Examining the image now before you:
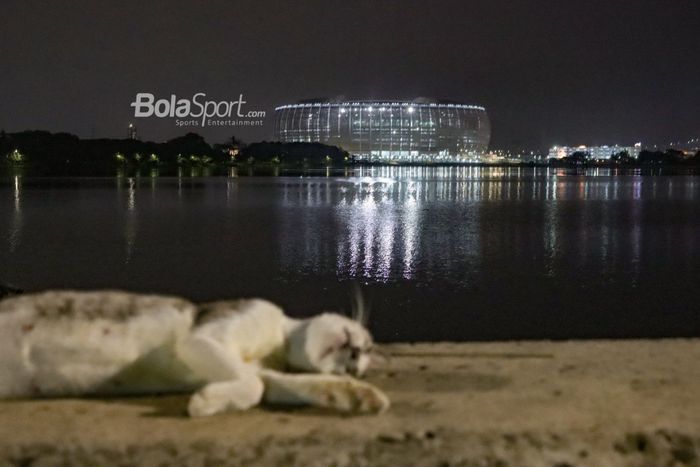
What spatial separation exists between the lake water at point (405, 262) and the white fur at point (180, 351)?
6741mm

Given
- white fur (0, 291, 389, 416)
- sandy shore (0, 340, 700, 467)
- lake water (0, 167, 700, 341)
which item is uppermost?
white fur (0, 291, 389, 416)

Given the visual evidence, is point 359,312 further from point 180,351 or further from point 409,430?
point 180,351

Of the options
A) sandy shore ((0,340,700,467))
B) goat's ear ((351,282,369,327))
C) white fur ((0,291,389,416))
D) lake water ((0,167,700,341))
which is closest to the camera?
sandy shore ((0,340,700,467))

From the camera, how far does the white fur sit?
13.2 feet

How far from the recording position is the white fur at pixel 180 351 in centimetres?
402

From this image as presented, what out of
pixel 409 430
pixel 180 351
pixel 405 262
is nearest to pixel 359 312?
pixel 409 430

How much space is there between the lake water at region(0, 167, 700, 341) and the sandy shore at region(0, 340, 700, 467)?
6.29 m

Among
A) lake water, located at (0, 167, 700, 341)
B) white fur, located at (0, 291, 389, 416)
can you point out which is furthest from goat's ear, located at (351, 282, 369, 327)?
lake water, located at (0, 167, 700, 341)

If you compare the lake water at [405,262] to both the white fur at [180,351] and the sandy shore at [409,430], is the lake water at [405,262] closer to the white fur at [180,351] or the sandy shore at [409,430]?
the sandy shore at [409,430]

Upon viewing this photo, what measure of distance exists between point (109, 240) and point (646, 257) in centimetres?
1321

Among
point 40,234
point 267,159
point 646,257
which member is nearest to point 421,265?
point 646,257

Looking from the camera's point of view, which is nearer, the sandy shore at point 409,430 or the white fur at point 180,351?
the sandy shore at point 409,430

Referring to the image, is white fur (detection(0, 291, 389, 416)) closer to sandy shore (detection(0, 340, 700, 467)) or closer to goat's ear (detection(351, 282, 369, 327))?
sandy shore (detection(0, 340, 700, 467))

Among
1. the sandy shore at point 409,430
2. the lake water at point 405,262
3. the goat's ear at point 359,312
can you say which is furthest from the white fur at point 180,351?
the lake water at point 405,262
